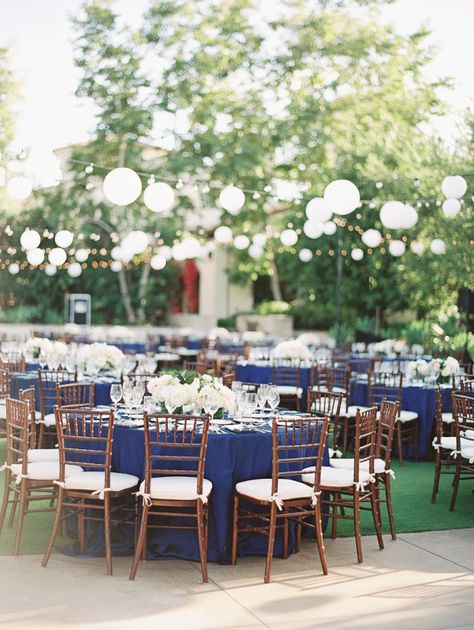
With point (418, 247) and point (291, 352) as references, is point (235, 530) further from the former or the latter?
point (418, 247)

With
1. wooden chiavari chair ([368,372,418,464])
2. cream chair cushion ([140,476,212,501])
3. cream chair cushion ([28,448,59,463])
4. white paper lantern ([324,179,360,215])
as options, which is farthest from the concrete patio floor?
white paper lantern ([324,179,360,215])

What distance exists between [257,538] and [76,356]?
15.7 ft

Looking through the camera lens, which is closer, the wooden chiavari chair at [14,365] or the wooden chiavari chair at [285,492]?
the wooden chiavari chair at [285,492]

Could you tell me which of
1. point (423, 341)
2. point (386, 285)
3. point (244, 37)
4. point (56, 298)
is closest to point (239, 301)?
point (56, 298)

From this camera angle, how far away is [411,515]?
7.57m

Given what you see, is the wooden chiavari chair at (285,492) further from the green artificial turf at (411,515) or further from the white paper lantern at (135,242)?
the white paper lantern at (135,242)

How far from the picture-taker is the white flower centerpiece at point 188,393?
638 cm

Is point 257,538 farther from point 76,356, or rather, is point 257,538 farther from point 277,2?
point 277,2

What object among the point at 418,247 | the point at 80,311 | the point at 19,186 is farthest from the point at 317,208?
the point at 80,311

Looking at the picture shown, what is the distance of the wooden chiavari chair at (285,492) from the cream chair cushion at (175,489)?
343mm

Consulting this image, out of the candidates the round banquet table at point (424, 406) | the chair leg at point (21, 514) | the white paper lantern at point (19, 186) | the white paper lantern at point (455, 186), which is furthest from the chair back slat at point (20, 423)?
the white paper lantern at point (455, 186)

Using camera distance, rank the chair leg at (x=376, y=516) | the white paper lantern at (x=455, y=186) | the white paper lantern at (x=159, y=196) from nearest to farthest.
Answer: the chair leg at (x=376, y=516) < the white paper lantern at (x=159, y=196) < the white paper lantern at (x=455, y=186)

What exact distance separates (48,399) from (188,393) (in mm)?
3686

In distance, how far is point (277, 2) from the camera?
80.4 feet
